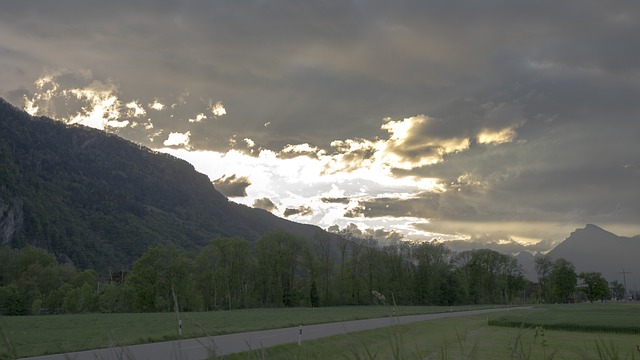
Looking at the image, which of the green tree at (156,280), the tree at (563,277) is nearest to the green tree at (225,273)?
the green tree at (156,280)

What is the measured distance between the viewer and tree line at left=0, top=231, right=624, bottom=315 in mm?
93375

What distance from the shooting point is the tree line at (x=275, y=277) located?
93.4 m

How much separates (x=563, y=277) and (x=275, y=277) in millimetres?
85817

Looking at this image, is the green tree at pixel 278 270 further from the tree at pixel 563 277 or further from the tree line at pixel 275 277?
the tree at pixel 563 277

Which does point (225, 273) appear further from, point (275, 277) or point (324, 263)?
point (324, 263)

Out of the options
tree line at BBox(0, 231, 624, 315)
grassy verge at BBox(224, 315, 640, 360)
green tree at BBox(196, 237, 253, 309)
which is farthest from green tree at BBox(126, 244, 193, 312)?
grassy verge at BBox(224, 315, 640, 360)

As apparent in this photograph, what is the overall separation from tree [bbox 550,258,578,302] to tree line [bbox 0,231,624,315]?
0.27 m

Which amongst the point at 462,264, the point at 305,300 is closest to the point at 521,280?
the point at 462,264

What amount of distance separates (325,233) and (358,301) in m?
18.4

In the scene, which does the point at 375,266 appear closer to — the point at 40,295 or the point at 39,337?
the point at 40,295

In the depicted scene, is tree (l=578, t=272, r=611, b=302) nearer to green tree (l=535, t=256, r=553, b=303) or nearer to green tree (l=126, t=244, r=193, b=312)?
green tree (l=535, t=256, r=553, b=303)

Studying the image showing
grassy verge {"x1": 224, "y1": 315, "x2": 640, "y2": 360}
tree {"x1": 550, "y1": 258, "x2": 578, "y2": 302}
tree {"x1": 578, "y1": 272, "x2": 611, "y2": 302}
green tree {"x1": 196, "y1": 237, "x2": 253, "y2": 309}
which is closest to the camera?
grassy verge {"x1": 224, "y1": 315, "x2": 640, "y2": 360}

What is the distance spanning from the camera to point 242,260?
113 meters

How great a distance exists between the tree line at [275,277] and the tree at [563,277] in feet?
0.90
